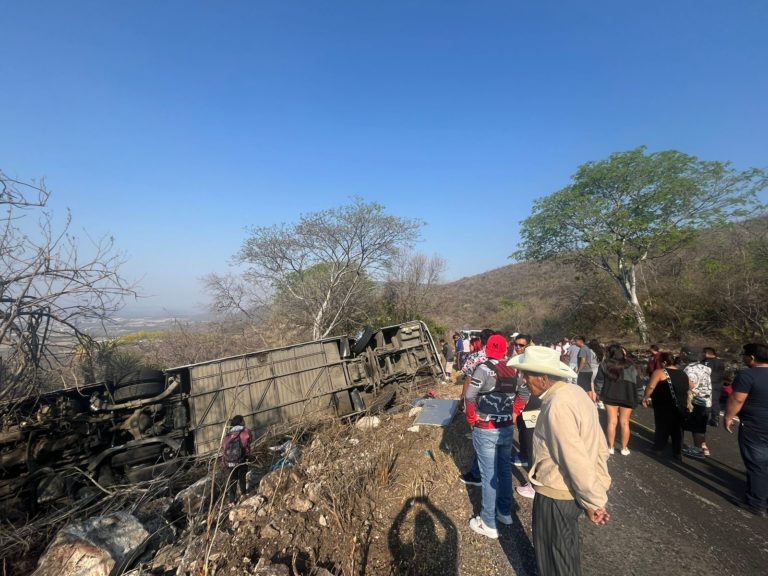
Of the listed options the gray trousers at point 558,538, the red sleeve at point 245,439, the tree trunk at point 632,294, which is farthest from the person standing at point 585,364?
the tree trunk at point 632,294

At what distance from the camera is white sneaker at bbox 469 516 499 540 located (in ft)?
9.77

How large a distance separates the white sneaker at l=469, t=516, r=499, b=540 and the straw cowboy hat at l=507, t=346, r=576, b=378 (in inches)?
72.5

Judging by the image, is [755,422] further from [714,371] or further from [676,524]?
[714,371]

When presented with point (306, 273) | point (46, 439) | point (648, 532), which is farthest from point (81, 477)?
point (306, 273)

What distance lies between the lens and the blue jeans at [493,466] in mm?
2992

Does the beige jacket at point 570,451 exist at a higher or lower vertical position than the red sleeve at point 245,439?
higher

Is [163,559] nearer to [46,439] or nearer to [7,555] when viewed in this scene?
[7,555]

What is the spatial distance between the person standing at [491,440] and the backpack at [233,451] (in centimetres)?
310

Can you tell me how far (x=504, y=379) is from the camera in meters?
3.08

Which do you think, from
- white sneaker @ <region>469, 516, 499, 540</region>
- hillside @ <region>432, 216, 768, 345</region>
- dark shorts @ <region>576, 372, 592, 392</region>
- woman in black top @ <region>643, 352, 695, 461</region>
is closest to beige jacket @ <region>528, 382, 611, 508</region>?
white sneaker @ <region>469, 516, 499, 540</region>

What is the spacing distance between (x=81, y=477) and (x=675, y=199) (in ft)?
62.1

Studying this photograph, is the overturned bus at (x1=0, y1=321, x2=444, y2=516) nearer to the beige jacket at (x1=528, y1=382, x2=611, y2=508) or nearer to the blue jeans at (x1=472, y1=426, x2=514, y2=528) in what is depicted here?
the blue jeans at (x1=472, y1=426, x2=514, y2=528)

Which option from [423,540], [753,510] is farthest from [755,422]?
[423,540]

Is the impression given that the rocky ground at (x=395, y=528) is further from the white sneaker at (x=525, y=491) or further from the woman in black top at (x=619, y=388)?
the woman in black top at (x=619, y=388)
